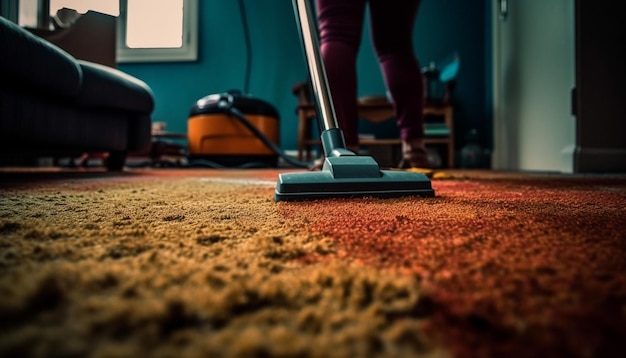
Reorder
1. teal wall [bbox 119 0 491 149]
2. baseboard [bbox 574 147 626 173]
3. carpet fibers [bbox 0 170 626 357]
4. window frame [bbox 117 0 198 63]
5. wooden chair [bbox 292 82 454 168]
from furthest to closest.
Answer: window frame [bbox 117 0 198 63]
teal wall [bbox 119 0 491 149]
wooden chair [bbox 292 82 454 168]
baseboard [bbox 574 147 626 173]
carpet fibers [bbox 0 170 626 357]

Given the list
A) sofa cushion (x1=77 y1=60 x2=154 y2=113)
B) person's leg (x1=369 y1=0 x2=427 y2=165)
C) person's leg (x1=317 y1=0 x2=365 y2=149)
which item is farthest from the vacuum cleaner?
sofa cushion (x1=77 y1=60 x2=154 y2=113)

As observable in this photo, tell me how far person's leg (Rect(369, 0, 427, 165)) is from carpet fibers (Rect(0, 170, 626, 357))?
835 mm

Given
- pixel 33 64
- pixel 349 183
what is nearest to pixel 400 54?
pixel 349 183

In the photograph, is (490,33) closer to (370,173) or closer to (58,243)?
(370,173)

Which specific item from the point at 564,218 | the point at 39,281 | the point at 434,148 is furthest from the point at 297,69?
the point at 39,281

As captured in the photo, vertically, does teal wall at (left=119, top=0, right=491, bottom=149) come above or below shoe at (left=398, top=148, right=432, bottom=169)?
above

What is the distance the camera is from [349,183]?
523mm

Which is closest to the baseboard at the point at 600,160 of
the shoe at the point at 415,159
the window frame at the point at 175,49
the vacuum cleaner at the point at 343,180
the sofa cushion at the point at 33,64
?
the shoe at the point at 415,159

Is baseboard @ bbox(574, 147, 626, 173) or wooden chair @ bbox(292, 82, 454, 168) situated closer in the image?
baseboard @ bbox(574, 147, 626, 173)

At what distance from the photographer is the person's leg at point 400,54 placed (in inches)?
41.0

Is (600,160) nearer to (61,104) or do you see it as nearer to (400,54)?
(400,54)

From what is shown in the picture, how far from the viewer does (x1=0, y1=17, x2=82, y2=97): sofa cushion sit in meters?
0.89

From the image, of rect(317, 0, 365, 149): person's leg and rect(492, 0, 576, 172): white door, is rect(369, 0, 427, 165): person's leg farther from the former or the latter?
rect(492, 0, 576, 172): white door

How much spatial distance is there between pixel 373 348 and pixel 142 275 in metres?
0.11
